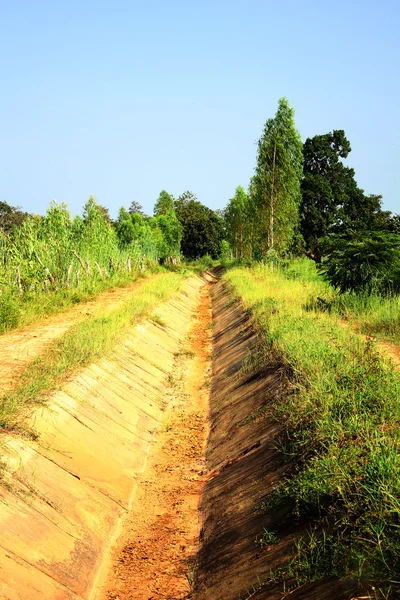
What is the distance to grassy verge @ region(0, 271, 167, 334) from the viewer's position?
556 inches

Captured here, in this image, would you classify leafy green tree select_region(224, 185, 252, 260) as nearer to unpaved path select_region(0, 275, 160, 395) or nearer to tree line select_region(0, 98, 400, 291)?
tree line select_region(0, 98, 400, 291)

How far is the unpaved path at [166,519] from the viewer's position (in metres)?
5.78

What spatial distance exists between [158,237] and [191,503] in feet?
148

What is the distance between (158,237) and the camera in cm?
5178

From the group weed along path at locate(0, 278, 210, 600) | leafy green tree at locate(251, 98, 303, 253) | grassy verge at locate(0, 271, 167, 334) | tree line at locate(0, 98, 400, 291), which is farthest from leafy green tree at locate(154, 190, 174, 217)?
weed along path at locate(0, 278, 210, 600)

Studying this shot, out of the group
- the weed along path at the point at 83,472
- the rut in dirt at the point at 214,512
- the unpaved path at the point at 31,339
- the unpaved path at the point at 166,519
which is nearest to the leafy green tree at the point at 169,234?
the unpaved path at the point at 31,339

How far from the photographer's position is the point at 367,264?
51.8 ft

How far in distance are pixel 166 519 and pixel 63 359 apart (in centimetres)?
353

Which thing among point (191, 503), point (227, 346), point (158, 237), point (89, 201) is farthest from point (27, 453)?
point (158, 237)

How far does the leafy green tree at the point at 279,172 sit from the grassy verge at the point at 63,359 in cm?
2248

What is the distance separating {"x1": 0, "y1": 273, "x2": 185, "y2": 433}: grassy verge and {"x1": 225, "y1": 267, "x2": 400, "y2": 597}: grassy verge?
3.06 metres

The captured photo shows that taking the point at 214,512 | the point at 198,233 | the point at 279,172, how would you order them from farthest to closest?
the point at 198,233, the point at 279,172, the point at 214,512

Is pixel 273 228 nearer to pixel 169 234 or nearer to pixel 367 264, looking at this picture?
pixel 169 234

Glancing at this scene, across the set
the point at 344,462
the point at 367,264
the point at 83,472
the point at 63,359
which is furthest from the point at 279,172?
the point at 344,462
